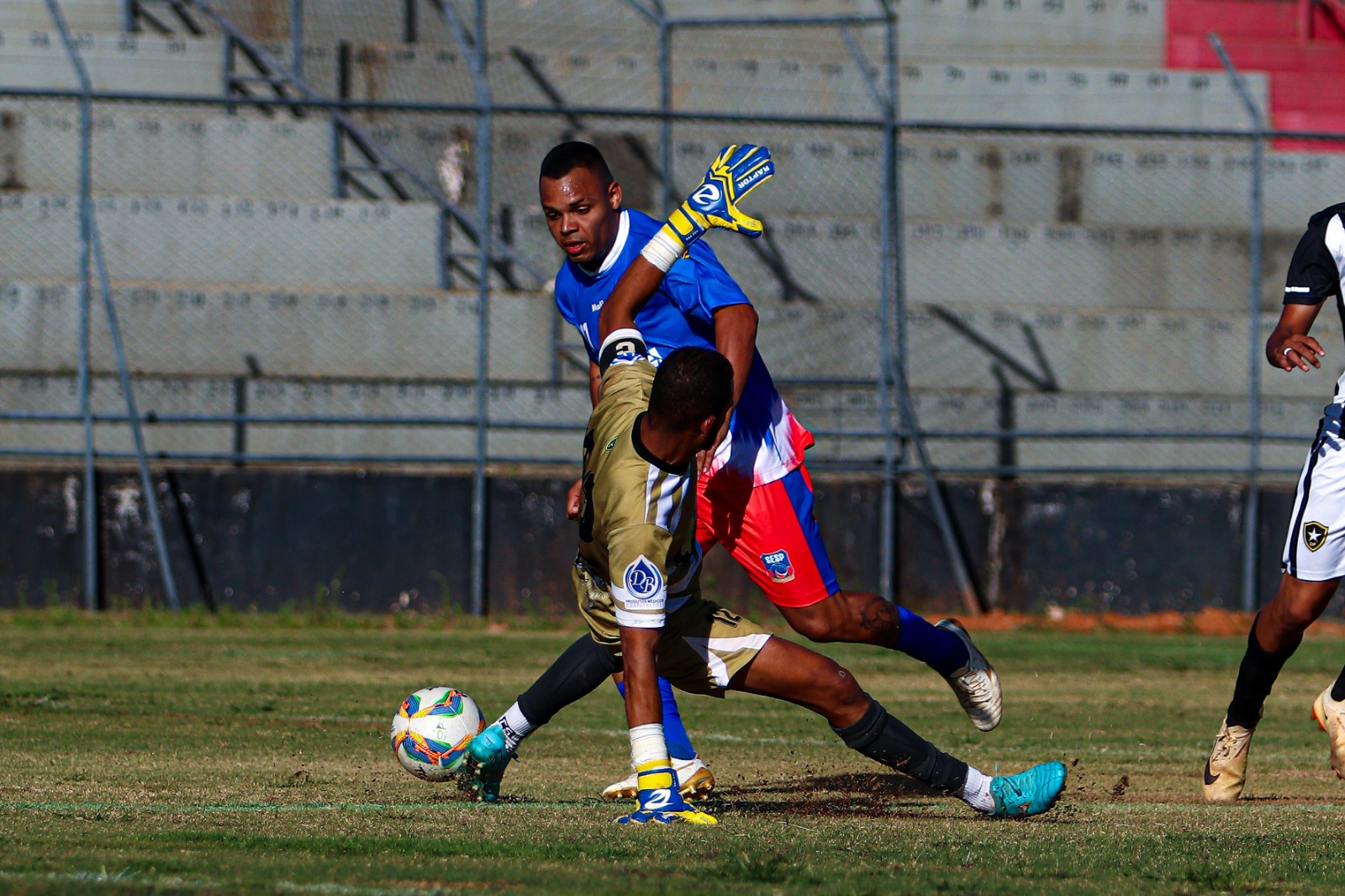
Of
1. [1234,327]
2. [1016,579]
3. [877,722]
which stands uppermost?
[1234,327]

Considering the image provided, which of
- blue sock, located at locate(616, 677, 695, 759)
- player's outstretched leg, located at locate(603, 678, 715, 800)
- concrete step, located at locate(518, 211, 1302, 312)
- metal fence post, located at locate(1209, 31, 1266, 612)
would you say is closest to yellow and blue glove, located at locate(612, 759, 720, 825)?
player's outstretched leg, located at locate(603, 678, 715, 800)

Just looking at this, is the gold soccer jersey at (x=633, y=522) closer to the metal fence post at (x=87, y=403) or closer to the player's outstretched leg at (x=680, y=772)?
the player's outstretched leg at (x=680, y=772)

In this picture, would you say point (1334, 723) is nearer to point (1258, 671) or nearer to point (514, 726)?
point (1258, 671)

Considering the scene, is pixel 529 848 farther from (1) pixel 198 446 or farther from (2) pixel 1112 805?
(1) pixel 198 446

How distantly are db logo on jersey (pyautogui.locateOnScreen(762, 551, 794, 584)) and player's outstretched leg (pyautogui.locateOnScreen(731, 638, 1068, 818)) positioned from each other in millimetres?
615

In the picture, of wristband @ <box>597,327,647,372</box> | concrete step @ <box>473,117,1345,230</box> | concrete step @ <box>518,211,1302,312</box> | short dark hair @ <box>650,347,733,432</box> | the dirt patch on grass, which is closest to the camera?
short dark hair @ <box>650,347,733,432</box>

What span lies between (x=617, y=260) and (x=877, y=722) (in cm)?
202

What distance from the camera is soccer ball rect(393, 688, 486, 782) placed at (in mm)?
5770

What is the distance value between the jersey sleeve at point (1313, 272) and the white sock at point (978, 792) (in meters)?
2.18

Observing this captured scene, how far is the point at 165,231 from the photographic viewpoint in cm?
1538

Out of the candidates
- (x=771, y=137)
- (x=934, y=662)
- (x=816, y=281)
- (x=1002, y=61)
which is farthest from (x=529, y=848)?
(x=1002, y=61)

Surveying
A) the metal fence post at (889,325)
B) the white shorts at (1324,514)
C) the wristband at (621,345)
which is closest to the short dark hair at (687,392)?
the wristband at (621,345)

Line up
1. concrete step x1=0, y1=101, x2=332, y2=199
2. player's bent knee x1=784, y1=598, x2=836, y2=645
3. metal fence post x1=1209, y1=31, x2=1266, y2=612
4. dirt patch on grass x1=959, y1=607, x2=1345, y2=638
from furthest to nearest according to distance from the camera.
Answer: concrete step x1=0, y1=101, x2=332, y2=199
metal fence post x1=1209, y1=31, x2=1266, y2=612
dirt patch on grass x1=959, y1=607, x2=1345, y2=638
player's bent knee x1=784, y1=598, x2=836, y2=645

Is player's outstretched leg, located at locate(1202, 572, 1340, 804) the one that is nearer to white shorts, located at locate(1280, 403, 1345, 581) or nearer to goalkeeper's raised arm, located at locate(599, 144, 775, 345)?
white shorts, located at locate(1280, 403, 1345, 581)
